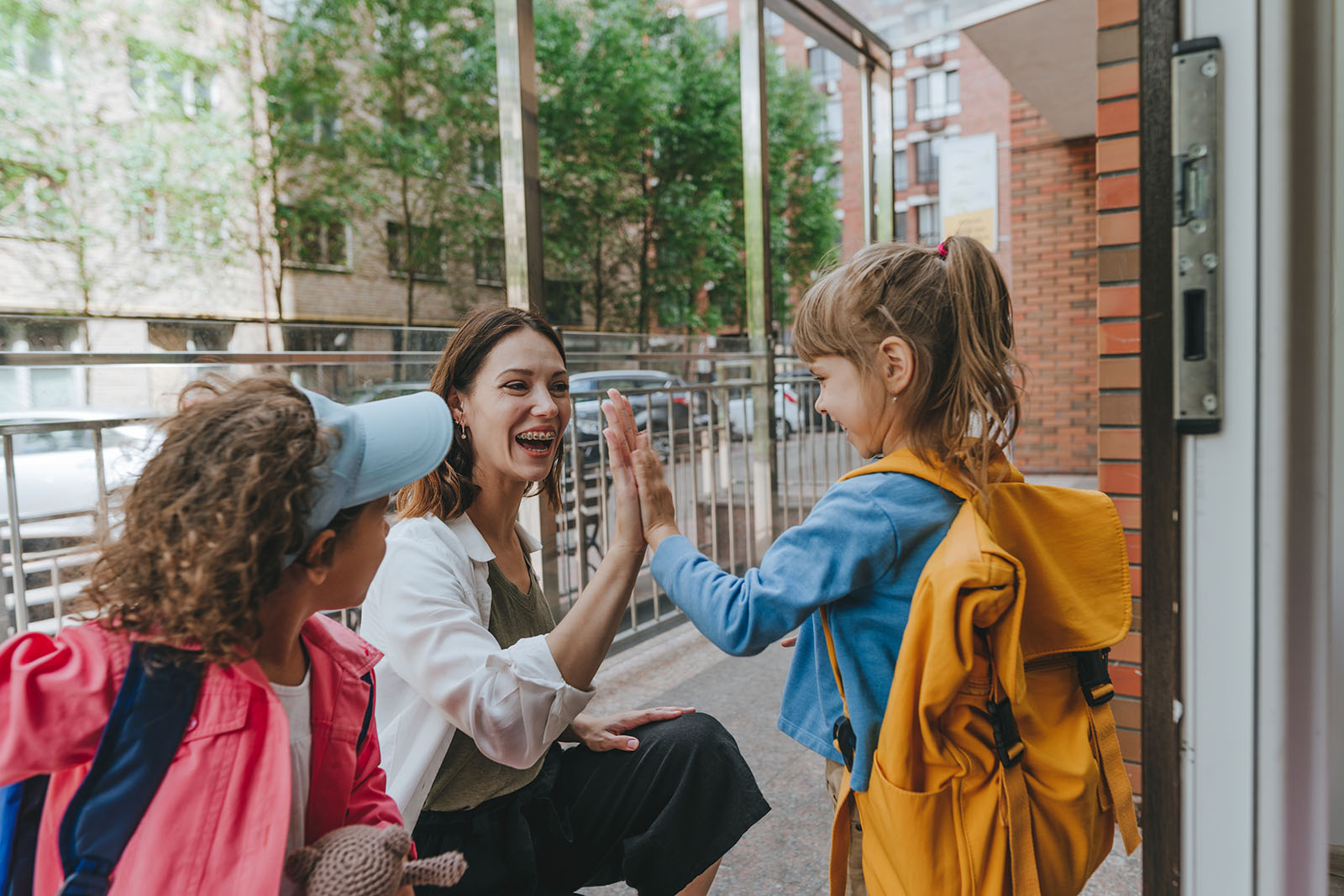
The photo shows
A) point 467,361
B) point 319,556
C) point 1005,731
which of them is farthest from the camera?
point 467,361

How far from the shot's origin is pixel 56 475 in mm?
2432

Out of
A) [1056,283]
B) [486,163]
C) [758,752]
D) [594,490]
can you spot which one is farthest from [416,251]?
[758,752]

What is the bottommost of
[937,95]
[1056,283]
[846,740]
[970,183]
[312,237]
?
[846,740]

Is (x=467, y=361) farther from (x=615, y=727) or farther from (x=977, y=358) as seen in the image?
(x=977, y=358)

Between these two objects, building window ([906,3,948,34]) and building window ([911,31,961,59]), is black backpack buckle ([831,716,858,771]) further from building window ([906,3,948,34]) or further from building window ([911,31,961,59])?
building window ([911,31,961,59])

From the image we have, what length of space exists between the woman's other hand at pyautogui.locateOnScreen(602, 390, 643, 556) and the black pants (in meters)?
0.48

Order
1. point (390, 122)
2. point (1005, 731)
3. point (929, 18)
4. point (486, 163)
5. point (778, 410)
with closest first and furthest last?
point (1005, 731)
point (778, 410)
point (929, 18)
point (390, 122)
point (486, 163)

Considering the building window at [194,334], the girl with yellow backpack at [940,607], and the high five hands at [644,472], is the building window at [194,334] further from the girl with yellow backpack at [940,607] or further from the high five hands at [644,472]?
the girl with yellow backpack at [940,607]

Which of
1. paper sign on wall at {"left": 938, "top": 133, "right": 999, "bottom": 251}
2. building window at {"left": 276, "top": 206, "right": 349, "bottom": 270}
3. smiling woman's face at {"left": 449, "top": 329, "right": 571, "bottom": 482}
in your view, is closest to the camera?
smiling woman's face at {"left": 449, "top": 329, "right": 571, "bottom": 482}

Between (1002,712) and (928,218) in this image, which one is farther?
(928,218)

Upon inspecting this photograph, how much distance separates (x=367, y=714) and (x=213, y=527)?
0.41 m

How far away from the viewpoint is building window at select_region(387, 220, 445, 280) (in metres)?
20.1

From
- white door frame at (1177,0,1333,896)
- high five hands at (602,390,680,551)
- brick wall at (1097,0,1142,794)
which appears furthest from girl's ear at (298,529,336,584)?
brick wall at (1097,0,1142,794)

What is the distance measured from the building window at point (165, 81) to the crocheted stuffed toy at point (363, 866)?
18.4 m
